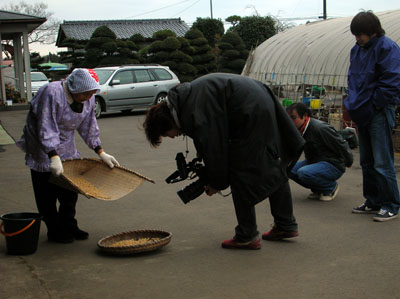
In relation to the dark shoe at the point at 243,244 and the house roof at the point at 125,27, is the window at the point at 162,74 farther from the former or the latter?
the house roof at the point at 125,27

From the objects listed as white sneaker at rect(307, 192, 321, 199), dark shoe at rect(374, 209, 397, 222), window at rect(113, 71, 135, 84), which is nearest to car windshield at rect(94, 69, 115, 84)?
window at rect(113, 71, 135, 84)

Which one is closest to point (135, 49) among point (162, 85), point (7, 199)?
point (162, 85)

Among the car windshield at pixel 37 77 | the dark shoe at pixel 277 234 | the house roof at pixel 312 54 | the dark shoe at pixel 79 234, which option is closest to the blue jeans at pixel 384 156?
the dark shoe at pixel 277 234

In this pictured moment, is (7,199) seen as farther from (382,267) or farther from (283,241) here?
(382,267)

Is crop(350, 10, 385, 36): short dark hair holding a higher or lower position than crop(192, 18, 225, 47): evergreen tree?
higher

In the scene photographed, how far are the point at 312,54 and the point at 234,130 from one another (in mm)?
10619

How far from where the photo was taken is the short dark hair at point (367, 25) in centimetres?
557

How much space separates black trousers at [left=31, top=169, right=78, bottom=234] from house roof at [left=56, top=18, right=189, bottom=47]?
3846 centimetres

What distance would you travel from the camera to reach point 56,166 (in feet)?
15.3

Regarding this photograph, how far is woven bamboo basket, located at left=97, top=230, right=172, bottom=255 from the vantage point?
4.69 metres

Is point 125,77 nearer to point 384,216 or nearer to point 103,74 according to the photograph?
point 103,74

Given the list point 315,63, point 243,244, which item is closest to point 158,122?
point 243,244

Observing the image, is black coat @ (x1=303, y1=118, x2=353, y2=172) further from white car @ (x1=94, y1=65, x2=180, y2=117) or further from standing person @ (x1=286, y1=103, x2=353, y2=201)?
white car @ (x1=94, y1=65, x2=180, y2=117)

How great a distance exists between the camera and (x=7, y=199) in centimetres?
719
